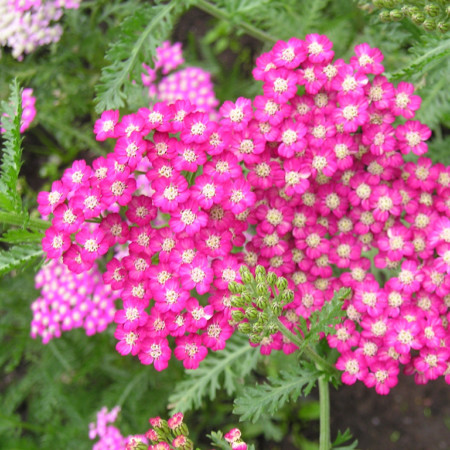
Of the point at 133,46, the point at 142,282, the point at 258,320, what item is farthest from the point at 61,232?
the point at 133,46

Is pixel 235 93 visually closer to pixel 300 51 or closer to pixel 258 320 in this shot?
pixel 300 51

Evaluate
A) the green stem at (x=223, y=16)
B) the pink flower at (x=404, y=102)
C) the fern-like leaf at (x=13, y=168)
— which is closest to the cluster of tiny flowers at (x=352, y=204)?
the pink flower at (x=404, y=102)

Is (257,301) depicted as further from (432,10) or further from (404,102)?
(432,10)

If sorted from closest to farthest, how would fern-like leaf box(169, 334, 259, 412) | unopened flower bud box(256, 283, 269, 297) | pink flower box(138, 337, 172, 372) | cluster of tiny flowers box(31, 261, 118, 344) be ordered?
1. unopened flower bud box(256, 283, 269, 297)
2. pink flower box(138, 337, 172, 372)
3. fern-like leaf box(169, 334, 259, 412)
4. cluster of tiny flowers box(31, 261, 118, 344)

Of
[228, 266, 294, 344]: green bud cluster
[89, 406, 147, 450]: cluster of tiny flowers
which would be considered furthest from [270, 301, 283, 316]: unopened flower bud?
[89, 406, 147, 450]: cluster of tiny flowers

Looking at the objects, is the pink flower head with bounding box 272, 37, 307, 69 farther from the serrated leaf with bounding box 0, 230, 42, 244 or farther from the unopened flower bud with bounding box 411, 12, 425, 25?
the serrated leaf with bounding box 0, 230, 42, 244

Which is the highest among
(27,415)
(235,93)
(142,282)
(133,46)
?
(133,46)

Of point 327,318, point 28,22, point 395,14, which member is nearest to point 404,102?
point 395,14

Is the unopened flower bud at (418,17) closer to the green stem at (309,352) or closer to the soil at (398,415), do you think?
the green stem at (309,352)
